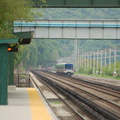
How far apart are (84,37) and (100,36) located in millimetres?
1766

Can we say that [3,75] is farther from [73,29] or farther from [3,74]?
[73,29]

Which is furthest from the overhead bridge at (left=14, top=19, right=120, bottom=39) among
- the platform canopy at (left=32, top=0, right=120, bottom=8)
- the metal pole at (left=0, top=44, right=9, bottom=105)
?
the metal pole at (left=0, top=44, right=9, bottom=105)

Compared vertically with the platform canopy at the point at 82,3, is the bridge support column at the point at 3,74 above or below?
below

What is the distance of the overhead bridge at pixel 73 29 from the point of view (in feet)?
142

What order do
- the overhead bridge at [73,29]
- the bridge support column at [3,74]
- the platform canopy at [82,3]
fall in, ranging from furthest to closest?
1. the overhead bridge at [73,29]
2. the platform canopy at [82,3]
3. the bridge support column at [3,74]

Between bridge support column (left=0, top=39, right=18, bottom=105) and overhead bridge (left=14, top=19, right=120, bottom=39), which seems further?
overhead bridge (left=14, top=19, right=120, bottom=39)

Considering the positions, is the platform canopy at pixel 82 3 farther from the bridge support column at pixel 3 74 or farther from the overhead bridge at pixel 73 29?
the overhead bridge at pixel 73 29

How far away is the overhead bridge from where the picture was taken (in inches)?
1706

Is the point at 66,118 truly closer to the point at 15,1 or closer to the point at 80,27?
the point at 15,1

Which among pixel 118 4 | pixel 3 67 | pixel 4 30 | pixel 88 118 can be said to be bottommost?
pixel 88 118

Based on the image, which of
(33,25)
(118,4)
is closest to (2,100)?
(118,4)

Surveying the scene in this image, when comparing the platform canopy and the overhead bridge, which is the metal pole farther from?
the overhead bridge

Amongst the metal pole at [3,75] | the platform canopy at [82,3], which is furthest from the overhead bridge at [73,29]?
the metal pole at [3,75]

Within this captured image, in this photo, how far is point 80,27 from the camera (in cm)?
4378
